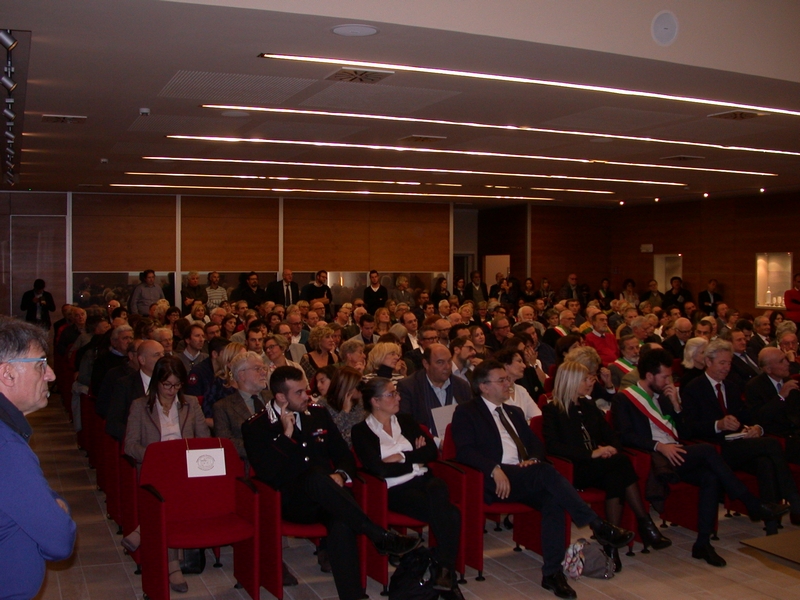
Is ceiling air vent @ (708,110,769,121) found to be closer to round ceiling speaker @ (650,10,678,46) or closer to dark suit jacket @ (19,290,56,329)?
round ceiling speaker @ (650,10,678,46)

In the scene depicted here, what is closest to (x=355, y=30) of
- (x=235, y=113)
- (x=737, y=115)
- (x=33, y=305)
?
(x=235, y=113)

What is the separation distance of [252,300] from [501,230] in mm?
7308

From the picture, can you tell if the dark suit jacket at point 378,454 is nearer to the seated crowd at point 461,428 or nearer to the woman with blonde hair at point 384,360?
the seated crowd at point 461,428

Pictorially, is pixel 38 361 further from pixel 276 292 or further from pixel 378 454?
pixel 276 292

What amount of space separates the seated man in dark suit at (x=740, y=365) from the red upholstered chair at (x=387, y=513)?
3607 mm

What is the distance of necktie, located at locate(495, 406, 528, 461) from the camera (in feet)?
16.3

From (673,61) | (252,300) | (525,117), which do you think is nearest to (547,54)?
(673,61)

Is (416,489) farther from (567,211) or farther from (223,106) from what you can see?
(567,211)

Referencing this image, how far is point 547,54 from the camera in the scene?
4.93 metres

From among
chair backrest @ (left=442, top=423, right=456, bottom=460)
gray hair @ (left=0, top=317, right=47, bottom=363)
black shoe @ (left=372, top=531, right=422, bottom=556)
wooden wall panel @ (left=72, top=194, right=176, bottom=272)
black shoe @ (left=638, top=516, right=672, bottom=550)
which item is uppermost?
wooden wall panel @ (left=72, top=194, right=176, bottom=272)

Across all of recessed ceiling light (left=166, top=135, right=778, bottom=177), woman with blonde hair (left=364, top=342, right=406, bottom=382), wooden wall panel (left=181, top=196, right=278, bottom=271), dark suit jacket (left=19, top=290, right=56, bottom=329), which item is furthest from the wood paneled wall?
woman with blonde hair (left=364, top=342, right=406, bottom=382)

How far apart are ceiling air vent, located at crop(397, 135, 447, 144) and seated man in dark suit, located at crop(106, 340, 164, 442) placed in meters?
4.02

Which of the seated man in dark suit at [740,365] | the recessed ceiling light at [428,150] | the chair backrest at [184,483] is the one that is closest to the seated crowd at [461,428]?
the seated man in dark suit at [740,365]

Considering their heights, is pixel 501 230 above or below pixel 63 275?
above
